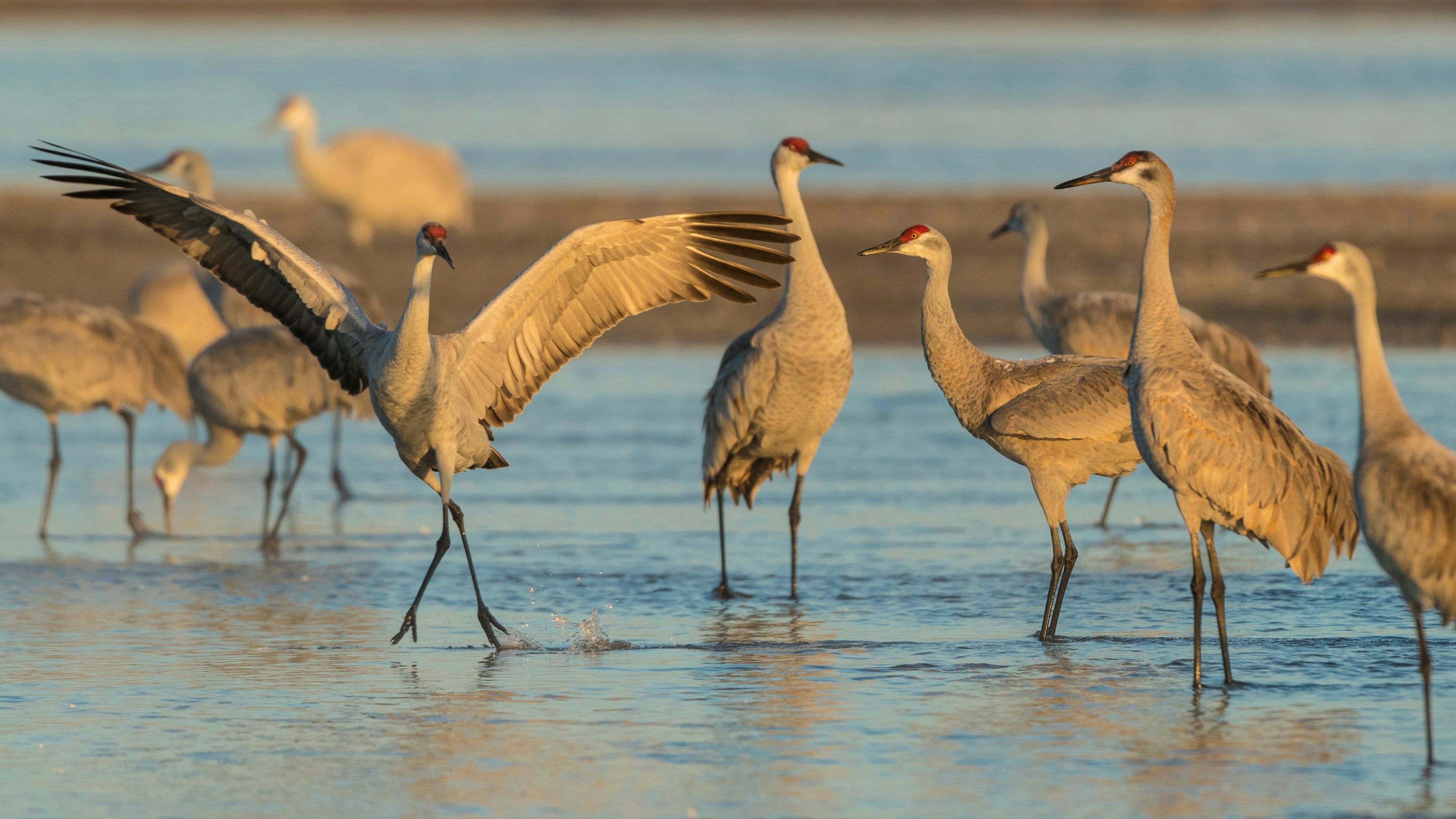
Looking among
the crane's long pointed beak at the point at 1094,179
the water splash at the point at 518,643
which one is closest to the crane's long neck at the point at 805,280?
the crane's long pointed beak at the point at 1094,179

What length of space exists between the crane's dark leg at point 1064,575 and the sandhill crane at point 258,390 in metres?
4.15

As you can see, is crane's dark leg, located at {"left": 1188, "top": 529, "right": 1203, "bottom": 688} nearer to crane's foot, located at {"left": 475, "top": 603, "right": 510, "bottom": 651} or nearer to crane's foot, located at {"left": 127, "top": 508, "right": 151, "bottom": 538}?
crane's foot, located at {"left": 475, "top": 603, "right": 510, "bottom": 651}

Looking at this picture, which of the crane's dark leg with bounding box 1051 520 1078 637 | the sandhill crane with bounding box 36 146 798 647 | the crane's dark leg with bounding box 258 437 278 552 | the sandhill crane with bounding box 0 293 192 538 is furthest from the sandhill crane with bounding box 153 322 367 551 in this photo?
the crane's dark leg with bounding box 1051 520 1078 637

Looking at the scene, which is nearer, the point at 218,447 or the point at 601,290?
the point at 601,290

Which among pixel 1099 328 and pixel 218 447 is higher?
pixel 1099 328

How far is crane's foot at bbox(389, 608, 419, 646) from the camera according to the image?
725 centimetres

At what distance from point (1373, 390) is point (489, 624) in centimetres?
328

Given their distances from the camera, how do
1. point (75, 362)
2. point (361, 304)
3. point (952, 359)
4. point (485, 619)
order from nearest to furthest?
point (485, 619)
point (952, 359)
point (361, 304)
point (75, 362)

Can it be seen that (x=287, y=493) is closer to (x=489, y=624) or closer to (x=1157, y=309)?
(x=489, y=624)

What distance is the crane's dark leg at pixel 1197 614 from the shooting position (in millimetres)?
6508

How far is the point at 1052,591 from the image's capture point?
732cm

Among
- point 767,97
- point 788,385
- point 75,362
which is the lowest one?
point 788,385

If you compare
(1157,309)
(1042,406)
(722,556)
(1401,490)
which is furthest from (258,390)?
(1401,490)

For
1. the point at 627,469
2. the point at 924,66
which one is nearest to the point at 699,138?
the point at 924,66
